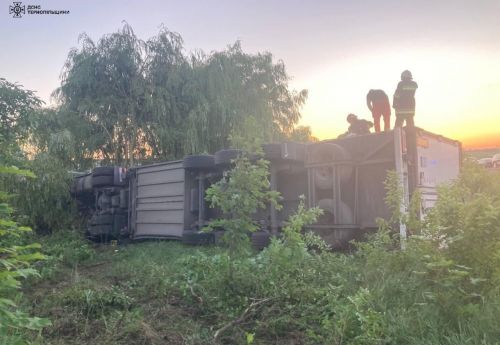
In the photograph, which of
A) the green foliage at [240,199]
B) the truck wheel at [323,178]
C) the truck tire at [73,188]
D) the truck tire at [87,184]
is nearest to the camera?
the green foliage at [240,199]

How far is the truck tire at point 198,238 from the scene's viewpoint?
7.77 metres

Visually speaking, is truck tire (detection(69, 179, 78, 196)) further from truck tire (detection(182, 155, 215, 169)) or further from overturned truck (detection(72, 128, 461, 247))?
truck tire (detection(182, 155, 215, 169))

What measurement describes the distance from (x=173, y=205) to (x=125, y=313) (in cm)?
458

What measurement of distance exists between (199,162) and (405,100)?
3.69 meters

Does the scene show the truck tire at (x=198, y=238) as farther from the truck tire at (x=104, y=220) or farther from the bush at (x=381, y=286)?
the bush at (x=381, y=286)

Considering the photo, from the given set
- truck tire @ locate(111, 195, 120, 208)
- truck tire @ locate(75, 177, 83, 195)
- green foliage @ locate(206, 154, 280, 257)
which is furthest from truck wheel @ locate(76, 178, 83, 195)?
green foliage @ locate(206, 154, 280, 257)

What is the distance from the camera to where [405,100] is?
7.61 m

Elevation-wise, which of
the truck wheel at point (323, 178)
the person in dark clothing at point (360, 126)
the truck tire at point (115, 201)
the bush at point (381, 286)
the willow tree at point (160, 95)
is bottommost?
the bush at point (381, 286)

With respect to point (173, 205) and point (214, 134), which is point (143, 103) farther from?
point (173, 205)

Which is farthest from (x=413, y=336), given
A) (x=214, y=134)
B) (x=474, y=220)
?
(x=214, y=134)

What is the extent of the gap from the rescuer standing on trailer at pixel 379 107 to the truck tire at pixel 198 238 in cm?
363

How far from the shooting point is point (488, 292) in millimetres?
3111

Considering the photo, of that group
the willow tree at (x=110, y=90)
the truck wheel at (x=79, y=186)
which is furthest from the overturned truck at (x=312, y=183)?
the willow tree at (x=110, y=90)

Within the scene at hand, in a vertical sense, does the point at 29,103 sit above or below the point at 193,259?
above
